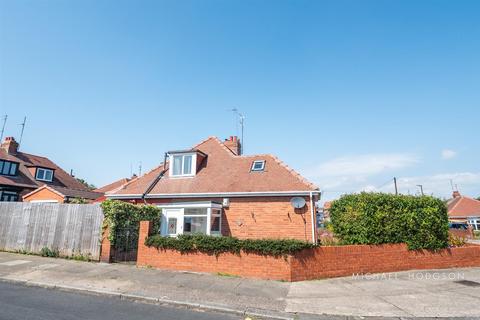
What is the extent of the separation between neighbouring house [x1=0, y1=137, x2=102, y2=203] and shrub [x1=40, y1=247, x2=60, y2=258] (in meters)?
9.48

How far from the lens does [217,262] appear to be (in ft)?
36.3

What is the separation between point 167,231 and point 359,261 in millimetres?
9816

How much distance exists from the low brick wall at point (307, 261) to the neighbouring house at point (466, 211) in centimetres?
4357

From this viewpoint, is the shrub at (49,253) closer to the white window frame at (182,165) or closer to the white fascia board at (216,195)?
the white fascia board at (216,195)

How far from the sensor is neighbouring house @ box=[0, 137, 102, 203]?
2302 centimetres

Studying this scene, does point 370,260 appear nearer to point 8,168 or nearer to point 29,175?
point 8,168

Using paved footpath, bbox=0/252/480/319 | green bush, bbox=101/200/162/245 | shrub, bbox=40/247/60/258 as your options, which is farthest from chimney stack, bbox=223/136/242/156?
shrub, bbox=40/247/60/258

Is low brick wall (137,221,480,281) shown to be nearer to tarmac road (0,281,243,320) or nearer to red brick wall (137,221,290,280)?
red brick wall (137,221,290,280)

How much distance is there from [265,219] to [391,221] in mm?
6104

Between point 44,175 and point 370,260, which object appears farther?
point 44,175

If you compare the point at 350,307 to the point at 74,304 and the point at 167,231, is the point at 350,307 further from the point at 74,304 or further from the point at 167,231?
the point at 167,231

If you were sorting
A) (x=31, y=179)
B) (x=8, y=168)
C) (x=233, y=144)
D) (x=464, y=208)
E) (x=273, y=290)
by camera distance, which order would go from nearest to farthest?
(x=273, y=290), (x=233, y=144), (x=8, y=168), (x=31, y=179), (x=464, y=208)

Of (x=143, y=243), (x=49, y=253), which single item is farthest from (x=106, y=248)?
(x=49, y=253)

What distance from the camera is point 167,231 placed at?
16344mm
